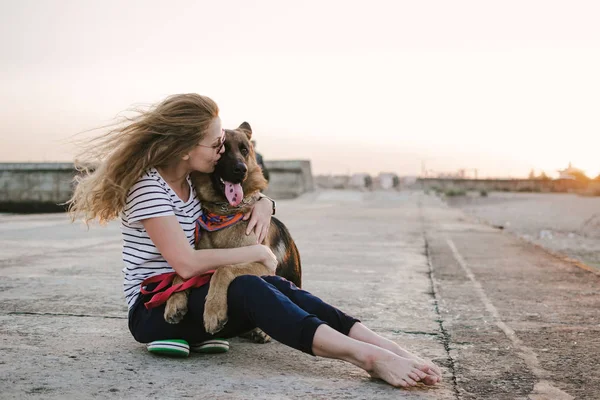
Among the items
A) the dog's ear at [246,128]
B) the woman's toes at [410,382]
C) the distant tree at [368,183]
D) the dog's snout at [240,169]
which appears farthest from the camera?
the distant tree at [368,183]

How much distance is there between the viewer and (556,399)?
2939 millimetres

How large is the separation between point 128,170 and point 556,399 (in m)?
2.34

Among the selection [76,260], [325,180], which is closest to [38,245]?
[76,260]

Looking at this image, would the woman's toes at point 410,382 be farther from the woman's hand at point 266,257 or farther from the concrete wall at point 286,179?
the concrete wall at point 286,179

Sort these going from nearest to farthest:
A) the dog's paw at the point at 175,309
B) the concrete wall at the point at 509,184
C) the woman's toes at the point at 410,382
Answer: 1. the woman's toes at the point at 410,382
2. the dog's paw at the point at 175,309
3. the concrete wall at the point at 509,184

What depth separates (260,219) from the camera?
154 inches

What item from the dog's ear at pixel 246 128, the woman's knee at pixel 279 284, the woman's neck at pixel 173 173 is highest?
the dog's ear at pixel 246 128

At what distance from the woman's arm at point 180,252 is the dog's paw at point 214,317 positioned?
23cm

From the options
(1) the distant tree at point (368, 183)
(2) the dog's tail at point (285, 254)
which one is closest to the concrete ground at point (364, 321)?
(2) the dog's tail at point (285, 254)

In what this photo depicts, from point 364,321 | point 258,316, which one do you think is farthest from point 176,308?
point 364,321

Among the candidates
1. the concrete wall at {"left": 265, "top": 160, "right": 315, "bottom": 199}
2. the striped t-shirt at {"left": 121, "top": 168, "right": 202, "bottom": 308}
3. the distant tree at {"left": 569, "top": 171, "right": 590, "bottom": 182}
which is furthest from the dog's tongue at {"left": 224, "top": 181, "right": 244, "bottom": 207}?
the distant tree at {"left": 569, "top": 171, "right": 590, "bottom": 182}

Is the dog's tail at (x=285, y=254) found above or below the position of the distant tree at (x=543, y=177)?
below

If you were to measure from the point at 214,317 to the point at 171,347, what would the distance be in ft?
1.01

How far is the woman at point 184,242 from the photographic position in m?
3.19
